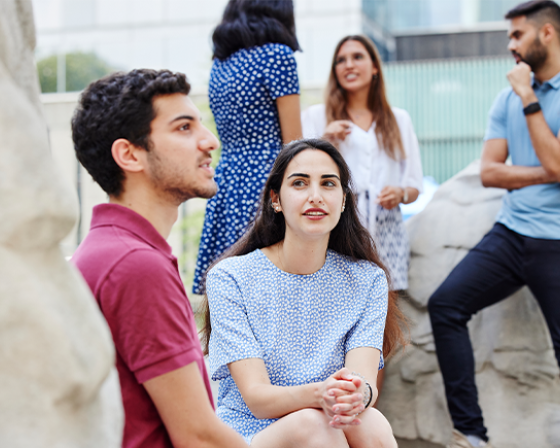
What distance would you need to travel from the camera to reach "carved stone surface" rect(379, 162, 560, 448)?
135 inches

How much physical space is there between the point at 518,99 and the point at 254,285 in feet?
6.01

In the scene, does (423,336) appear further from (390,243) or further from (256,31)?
(256,31)

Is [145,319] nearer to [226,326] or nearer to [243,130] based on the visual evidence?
[226,326]

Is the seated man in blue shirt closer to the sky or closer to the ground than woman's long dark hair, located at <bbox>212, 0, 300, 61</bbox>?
closer to the ground

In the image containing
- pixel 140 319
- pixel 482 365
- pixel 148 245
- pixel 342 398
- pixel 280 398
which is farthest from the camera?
pixel 482 365

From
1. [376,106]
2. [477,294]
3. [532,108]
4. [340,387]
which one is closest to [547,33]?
[532,108]

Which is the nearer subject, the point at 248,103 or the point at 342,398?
the point at 342,398

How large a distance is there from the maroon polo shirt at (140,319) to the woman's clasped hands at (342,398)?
655 mm

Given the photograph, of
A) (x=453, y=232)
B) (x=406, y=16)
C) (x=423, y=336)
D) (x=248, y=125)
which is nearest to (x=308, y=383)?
(x=248, y=125)

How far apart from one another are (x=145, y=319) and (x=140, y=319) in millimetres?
10

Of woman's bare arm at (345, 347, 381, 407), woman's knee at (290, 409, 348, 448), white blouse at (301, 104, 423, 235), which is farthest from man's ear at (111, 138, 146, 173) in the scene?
white blouse at (301, 104, 423, 235)

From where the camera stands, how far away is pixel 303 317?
2.43 m

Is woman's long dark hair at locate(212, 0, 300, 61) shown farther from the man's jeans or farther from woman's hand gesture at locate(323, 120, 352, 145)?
the man's jeans

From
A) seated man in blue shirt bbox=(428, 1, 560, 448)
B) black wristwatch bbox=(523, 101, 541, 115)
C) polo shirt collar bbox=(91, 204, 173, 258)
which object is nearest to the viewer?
polo shirt collar bbox=(91, 204, 173, 258)
